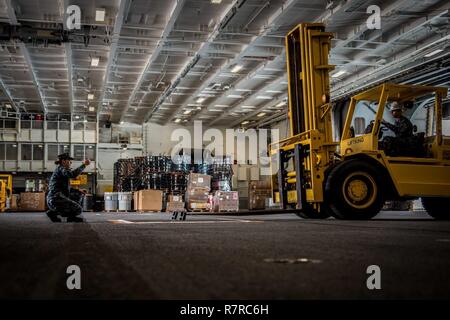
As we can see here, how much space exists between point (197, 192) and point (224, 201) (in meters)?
1.37

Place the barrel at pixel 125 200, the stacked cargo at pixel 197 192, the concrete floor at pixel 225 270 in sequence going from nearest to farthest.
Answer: the concrete floor at pixel 225 270, the stacked cargo at pixel 197 192, the barrel at pixel 125 200

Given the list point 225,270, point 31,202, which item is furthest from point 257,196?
point 225,270

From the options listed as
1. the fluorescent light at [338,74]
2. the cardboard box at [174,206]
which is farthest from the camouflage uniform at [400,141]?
the cardboard box at [174,206]

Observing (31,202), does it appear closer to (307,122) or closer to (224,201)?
(224,201)

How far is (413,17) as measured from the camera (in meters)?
15.1

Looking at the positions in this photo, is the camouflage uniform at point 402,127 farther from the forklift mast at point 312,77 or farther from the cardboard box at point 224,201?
the cardboard box at point 224,201

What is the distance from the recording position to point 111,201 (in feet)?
86.7

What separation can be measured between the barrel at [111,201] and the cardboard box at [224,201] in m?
6.25

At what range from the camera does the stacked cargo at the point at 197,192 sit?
23.1 m

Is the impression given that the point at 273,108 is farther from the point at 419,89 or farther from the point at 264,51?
the point at 419,89

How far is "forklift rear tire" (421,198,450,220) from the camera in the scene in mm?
10102

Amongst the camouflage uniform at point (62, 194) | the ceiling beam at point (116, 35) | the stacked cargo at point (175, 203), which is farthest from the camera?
the stacked cargo at point (175, 203)

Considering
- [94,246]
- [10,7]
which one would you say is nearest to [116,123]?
[10,7]
